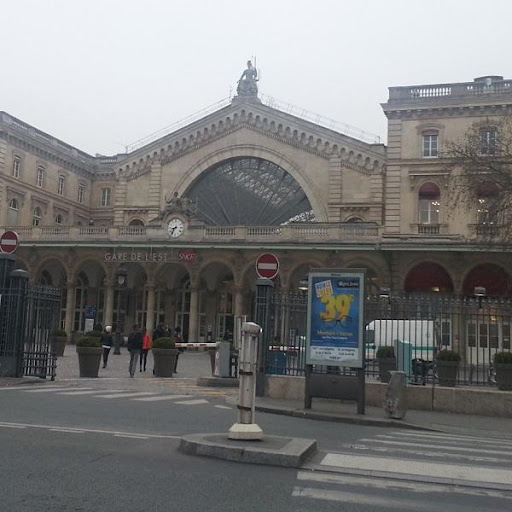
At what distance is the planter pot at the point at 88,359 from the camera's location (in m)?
21.0

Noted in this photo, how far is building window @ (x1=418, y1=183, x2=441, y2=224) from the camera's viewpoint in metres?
41.3

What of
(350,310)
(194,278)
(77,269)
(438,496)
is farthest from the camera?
(77,269)

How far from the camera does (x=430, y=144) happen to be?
41.4 m

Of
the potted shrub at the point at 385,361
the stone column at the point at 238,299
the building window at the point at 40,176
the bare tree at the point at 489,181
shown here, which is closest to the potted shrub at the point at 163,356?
the potted shrub at the point at 385,361

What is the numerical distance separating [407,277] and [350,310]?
25.8 meters

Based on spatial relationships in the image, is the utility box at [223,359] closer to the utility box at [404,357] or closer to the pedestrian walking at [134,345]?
the pedestrian walking at [134,345]

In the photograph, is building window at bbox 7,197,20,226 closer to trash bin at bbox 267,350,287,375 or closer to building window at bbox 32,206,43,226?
building window at bbox 32,206,43,226

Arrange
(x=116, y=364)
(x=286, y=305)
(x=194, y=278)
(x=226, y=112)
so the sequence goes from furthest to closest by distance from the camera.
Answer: (x=226, y=112) → (x=194, y=278) → (x=116, y=364) → (x=286, y=305)

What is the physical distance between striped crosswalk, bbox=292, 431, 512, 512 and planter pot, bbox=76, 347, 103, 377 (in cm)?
1210

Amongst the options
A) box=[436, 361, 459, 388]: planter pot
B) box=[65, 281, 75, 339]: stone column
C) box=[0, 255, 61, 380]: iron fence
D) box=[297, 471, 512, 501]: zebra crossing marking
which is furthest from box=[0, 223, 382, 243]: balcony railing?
box=[297, 471, 512, 501]: zebra crossing marking

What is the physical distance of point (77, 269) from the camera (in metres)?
46.2

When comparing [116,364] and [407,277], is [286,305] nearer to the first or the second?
[116,364]

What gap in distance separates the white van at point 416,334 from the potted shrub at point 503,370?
1.54 meters

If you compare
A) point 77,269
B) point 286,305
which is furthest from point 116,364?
point 77,269
